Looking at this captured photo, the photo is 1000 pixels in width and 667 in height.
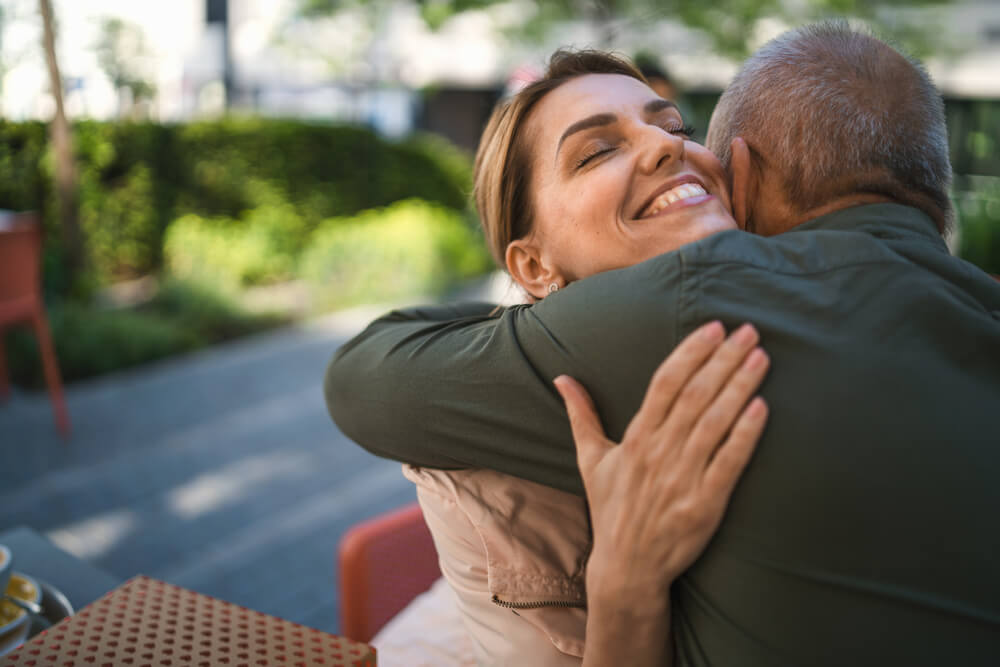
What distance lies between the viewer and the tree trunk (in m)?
7.48

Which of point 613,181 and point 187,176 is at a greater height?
point 613,181

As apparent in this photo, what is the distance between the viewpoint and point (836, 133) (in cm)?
141

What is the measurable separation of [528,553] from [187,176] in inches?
418

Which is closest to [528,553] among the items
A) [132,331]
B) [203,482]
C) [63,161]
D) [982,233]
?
[203,482]

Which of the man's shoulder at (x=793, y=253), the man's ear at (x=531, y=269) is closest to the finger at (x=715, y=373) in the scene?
the man's shoulder at (x=793, y=253)

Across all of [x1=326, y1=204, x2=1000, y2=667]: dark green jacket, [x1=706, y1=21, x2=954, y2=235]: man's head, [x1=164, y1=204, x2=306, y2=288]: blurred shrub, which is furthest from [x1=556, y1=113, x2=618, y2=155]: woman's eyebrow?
[x1=164, y1=204, x2=306, y2=288]: blurred shrub

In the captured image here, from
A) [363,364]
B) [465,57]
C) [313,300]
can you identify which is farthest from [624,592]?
[465,57]

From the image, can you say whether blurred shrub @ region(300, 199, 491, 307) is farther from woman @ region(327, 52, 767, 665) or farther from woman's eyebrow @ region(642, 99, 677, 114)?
woman's eyebrow @ region(642, 99, 677, 114)

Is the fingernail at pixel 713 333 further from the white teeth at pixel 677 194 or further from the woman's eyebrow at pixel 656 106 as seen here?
the woman's eyebrow at pixel 656 106

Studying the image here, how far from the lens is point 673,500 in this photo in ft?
3.92

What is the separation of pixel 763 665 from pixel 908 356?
481 millimetres

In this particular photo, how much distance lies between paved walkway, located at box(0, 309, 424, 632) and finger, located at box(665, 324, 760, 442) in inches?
121

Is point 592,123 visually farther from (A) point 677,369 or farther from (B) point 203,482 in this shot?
(B) point 203,482

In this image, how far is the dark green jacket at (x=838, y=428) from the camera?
3.59 ft
